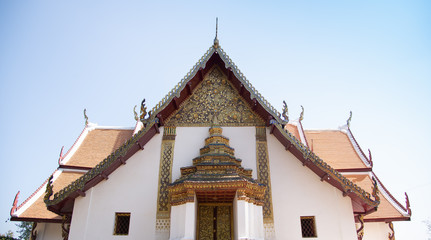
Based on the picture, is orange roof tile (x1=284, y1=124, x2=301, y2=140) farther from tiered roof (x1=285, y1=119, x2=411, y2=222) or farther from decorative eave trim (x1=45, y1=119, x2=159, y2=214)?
decorative eave trim (x1=45, y1=119, x2=159, y2=214)

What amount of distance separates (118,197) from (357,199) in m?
5.37

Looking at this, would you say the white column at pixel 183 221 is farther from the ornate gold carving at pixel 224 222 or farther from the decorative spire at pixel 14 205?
the decorative spire at pixel 14 205

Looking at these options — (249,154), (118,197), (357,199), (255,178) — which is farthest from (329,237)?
(118,197)

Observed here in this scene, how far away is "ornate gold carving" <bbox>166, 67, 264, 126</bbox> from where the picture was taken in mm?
8273

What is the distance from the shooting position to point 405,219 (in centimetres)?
774

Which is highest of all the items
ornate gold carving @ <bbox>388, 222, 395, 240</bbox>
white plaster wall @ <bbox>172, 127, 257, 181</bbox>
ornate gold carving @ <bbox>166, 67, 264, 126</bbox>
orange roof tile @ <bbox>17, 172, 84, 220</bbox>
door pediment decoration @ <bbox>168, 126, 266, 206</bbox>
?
ornate gold carving @ <bbox>166, 67, 264, 126</bbox>

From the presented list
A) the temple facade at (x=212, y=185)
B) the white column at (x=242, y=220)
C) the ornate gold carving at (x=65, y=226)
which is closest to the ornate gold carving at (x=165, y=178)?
the temple facade at (x=212, y=185)

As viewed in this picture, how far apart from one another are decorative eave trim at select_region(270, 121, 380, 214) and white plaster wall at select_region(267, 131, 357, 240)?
21 centimetres

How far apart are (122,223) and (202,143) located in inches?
103

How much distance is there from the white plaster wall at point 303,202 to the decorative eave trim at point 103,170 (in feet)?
10.3

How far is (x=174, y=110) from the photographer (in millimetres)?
8344

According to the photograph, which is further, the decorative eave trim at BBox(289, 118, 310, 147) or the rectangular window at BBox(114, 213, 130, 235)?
the decorative eave trim at BBox(289, 118, 310, 147)

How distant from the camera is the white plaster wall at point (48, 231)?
8195 millimetres

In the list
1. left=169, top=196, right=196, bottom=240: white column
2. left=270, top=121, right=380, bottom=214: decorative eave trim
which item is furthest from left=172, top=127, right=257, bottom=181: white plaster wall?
left=169, top=196, right=196, bottom=240: white column
